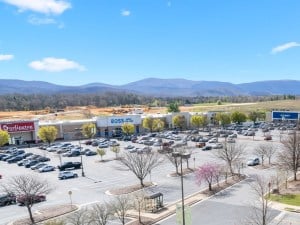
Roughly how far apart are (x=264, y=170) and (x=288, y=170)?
15.4ft

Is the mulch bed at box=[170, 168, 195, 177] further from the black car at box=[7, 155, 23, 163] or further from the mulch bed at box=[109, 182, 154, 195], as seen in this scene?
the black car at box=[7, 155, 23, 163]

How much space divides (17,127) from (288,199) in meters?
67.0

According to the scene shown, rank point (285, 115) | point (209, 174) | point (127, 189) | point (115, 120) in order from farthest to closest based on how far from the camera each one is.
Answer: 1. point (285, 115)
2. point (115, 120)
3. point (127, 189)
4. point (209, 174)

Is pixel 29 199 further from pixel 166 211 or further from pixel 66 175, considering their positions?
pixel 66 175

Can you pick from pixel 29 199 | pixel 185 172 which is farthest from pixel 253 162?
pixel 29 199

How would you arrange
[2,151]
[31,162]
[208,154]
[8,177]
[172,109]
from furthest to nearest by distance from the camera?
[172,109] → [2,151] → [208,154] → [31,162] → [8,177]

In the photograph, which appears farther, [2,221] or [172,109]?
[172,109]

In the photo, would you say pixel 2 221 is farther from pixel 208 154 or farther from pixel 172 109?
pixel 172 109

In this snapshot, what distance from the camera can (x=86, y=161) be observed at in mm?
69000

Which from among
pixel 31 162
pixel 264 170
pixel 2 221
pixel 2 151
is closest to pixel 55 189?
pixel 2 221

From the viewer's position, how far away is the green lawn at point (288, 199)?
39162 millimetres

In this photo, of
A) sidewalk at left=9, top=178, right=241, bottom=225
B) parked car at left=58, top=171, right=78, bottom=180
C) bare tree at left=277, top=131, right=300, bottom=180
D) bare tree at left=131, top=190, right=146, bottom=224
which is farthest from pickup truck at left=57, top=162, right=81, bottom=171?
bare tree at left=277, top=131, right=300, bottom=180

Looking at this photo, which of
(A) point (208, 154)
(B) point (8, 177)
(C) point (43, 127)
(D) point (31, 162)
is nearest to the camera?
(B) point (8, 177)

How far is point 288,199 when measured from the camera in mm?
40219
